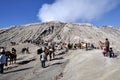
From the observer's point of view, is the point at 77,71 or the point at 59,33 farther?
the point at 59,33

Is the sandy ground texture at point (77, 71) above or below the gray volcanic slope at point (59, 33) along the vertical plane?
below

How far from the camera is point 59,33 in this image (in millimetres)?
93688

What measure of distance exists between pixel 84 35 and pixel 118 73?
75.3 metres

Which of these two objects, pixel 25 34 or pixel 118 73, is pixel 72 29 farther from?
pixel 118 73

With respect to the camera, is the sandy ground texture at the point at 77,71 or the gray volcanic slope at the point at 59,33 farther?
the gray volcanic slope at the point at 59,33

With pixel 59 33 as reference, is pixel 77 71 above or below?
below

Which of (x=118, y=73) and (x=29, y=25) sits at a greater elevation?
(x=29, y=25)

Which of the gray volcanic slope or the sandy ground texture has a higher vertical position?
the gray volcanic slope

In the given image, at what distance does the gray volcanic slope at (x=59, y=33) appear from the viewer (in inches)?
3425

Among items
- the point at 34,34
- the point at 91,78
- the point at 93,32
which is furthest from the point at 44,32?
the point at 91,78

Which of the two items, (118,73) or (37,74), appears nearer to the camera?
(118,73)

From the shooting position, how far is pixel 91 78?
14.9 metres

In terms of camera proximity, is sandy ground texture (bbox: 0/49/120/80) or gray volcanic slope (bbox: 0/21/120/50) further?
gray volcanic slope (bbox: 0/21/120/50)

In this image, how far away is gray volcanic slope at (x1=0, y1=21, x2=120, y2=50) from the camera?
87.0m
